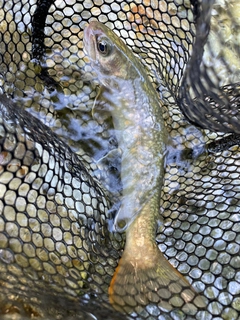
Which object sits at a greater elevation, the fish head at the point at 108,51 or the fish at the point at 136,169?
the fish head at the point at 108,51

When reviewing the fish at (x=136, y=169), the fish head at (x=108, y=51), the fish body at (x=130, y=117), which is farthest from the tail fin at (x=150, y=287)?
the fish head at (x=108, y=51)

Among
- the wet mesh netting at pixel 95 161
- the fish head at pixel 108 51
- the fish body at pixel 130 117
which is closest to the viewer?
the wet mesh netting at pixel 95 161

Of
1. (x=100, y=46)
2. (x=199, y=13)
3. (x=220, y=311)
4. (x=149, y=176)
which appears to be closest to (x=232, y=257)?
(x=220, y=311)

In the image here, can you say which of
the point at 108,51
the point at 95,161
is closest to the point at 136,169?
the point at 95,161

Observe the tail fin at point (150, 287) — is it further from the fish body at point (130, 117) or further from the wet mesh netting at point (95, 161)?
the fish body at point (130, 117)

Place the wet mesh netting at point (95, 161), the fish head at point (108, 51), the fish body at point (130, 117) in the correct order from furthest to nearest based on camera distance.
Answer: the fish head at point (108, 51), the fish body at point (130, 117), the wet mesh netting at point (95, 161)

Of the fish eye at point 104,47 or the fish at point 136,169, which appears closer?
the fish at point 136,169

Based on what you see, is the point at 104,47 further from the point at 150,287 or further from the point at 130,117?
the point at 150,287
